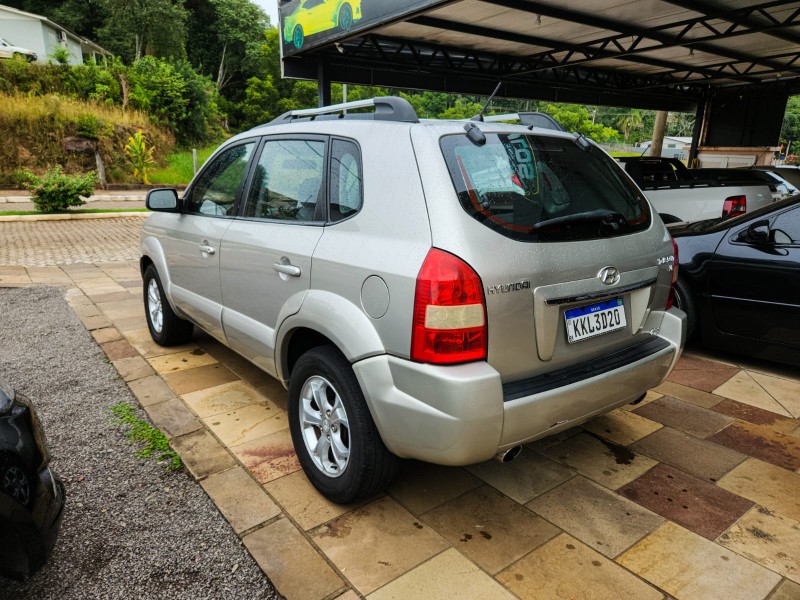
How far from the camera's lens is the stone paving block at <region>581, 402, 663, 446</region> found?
3.27m

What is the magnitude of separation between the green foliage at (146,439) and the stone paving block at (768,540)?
264 centimetres

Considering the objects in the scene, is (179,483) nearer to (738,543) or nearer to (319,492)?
(319,492)

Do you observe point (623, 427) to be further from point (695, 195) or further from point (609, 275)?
point (695, 195)

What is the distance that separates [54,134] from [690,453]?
25476 millimetres

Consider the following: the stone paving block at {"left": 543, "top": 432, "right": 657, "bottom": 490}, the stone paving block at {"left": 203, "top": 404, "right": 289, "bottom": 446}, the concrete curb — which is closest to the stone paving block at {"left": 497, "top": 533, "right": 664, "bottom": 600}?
the stone paving block at {"left": 543, "top": 432, "right": 657, "bottom": 490}

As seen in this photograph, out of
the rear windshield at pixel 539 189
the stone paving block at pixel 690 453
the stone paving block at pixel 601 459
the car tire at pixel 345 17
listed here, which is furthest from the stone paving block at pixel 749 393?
the car tire at pixel 345 17

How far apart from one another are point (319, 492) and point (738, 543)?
1.84m

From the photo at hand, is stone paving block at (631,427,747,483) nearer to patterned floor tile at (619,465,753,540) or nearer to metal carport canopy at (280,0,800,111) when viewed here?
patterned floor tile at (619,465,753,540)

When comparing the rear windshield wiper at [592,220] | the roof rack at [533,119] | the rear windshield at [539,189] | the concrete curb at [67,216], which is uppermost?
the roof rack at [533,119]

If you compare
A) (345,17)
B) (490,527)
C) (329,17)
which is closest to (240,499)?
(490,527)

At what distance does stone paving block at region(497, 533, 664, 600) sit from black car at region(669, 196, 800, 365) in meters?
2.79

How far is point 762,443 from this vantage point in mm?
3223

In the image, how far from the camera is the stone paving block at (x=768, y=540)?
2.24m

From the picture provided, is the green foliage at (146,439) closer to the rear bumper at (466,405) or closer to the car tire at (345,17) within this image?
the rear bumper at (466,405)
